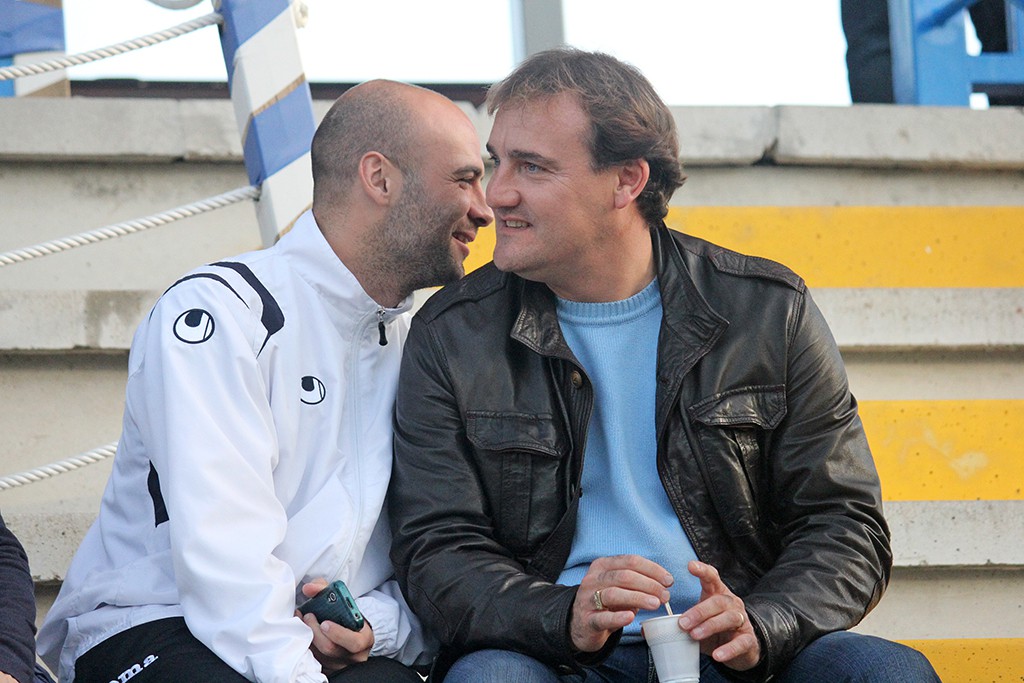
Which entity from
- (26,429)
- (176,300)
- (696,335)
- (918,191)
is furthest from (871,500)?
(26,429)

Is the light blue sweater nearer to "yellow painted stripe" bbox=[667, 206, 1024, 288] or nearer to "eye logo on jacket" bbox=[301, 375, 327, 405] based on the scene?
"eye logo on jacket" bbox=[301, 375, 327, 405]

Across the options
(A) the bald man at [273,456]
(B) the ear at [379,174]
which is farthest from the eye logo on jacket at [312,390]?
(B) the ear at [379,174]

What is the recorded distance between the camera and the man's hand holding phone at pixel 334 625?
1670 mm

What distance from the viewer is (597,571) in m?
1.57

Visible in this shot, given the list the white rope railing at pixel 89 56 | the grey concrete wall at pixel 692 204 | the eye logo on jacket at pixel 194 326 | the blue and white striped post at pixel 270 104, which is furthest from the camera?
the grey concrete wall at pixel 692 204

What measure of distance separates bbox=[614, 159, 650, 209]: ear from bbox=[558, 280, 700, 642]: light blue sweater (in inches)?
6.5

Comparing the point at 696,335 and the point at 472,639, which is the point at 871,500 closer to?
the point at 696,335

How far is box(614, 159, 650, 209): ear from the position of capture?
1.94 meters

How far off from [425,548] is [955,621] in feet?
3.78

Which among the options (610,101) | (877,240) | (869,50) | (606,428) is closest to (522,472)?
(606,428)

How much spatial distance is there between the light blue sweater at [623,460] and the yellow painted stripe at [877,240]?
73 cm

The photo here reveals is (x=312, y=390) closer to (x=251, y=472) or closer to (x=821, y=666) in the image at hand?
(x=251, y=472)

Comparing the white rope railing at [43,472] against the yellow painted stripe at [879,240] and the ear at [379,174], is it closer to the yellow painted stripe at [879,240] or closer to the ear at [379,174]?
the ear at [379,174]

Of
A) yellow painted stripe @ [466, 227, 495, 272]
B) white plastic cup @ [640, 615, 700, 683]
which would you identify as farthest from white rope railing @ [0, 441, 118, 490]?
white plastic cup @ [640, 615, 700, 683]
